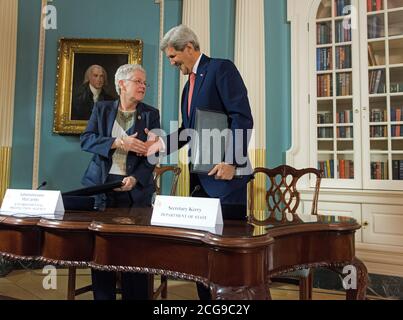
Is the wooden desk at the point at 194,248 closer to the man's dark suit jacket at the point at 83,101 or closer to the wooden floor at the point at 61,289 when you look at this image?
the wooden floor at the point at 61,289

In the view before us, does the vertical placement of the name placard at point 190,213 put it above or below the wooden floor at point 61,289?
above

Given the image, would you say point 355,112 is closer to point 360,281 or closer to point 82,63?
point 360,281

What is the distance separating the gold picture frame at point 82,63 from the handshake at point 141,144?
1.99 meters

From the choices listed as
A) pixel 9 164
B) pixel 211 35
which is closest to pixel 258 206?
pixel 211 35

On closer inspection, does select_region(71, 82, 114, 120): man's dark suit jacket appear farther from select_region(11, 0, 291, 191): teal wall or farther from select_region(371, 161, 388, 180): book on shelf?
select_region(371, 161, 388, 180): book on shelf

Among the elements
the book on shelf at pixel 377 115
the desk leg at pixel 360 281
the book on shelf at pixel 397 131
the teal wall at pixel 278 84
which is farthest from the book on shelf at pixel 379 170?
the desk leg at pixel 360 281

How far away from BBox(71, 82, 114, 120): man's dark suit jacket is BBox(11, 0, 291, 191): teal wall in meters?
0.23

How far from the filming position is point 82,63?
3406 millimetres

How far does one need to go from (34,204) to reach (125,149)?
46 cm

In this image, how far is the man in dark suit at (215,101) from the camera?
51.4 inches

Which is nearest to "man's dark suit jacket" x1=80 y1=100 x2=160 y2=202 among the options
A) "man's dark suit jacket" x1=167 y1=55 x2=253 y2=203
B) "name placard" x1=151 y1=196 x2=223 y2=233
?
"man's dark suit jacket" x1=167 y1=55 x2=253 y2=203

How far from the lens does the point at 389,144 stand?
9.50ft
